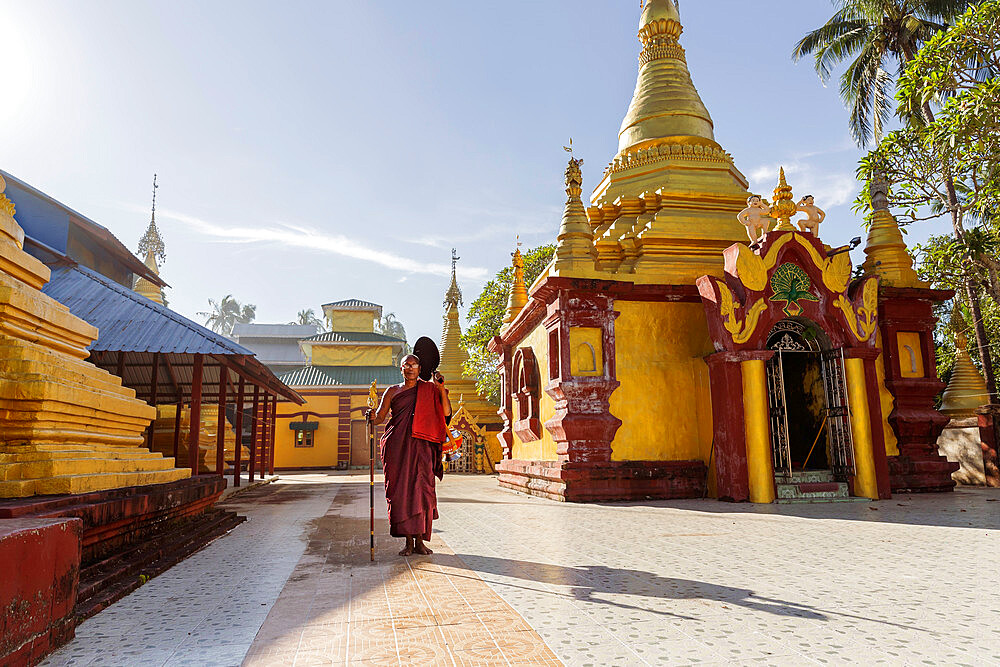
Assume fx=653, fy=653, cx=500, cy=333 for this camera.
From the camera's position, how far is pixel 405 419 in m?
5.90

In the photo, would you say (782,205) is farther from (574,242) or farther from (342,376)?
(342,376)

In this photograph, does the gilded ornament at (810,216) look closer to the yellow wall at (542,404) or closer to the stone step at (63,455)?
the yellow wall at (542,404)

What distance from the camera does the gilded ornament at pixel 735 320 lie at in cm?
987

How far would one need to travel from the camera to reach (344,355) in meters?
34.1

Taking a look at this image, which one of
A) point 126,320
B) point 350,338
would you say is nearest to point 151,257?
point 350,338

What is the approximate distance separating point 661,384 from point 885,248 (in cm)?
568

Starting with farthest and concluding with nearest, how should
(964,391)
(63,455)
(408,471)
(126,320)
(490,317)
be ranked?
(490,317) < (964,391) < (126,320) < (408,471) < (63,455)

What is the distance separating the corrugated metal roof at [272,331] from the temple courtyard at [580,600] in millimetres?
40152

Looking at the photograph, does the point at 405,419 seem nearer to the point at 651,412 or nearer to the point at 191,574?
the point at 191,574

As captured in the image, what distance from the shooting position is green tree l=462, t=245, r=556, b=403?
74.2ft

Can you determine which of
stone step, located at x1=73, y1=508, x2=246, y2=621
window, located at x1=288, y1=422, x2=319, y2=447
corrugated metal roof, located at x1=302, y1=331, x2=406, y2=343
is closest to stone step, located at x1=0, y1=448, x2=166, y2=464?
stone step, located at x1=73, y1=508, x2=246, y2=621

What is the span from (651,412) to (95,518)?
27.5 feet

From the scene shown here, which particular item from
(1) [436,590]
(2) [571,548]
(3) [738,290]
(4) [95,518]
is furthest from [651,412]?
(4) [95,518]

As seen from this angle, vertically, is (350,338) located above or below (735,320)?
above
